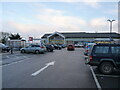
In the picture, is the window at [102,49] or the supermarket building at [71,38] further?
the supermarket building at [71,38]

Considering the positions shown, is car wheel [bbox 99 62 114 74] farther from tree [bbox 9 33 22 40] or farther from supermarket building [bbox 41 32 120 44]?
tree [bbox 9 33 22 40]

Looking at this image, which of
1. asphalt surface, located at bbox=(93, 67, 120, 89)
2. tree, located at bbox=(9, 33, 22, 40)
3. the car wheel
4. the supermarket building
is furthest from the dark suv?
tree, located at bbox=(9, 33, 22, 40)

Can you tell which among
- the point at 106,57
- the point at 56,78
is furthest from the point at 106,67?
the point at 56,78

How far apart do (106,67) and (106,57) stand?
644mm

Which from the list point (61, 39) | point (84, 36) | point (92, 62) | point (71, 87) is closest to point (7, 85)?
point (71, 87)

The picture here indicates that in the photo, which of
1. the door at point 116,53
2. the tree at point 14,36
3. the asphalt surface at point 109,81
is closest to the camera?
the asphalt surface at point 109,81

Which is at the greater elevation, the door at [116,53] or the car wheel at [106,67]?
the door at [116,53]

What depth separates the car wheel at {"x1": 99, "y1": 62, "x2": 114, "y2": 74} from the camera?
889 cm

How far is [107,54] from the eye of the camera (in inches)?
346

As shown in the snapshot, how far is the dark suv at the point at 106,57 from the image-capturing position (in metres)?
8.73

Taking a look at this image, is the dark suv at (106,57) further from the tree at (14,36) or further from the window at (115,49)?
the tree at (14,36)

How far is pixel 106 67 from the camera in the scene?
895 centimetres

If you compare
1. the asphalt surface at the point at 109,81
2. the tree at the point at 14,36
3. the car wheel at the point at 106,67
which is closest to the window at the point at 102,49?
the car wheel at the point at 106,67

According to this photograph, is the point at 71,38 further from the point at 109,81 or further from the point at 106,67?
the point at 109,81
